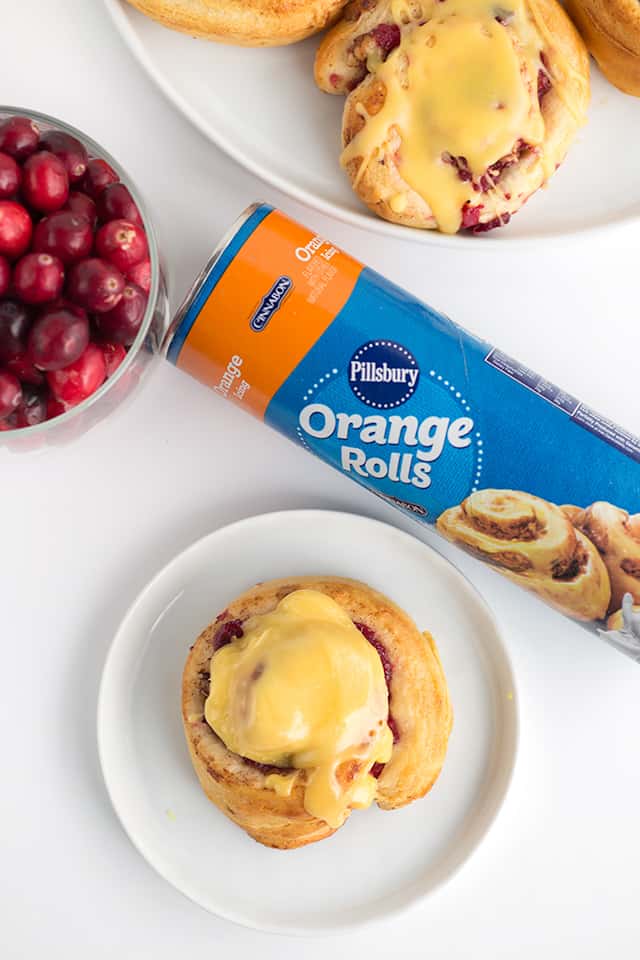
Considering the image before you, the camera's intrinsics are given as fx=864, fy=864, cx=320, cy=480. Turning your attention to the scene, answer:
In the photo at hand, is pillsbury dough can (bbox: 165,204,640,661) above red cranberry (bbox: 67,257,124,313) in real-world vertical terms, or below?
above

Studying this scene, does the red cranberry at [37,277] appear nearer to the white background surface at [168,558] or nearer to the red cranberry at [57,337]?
the red cranberry at [57,337]

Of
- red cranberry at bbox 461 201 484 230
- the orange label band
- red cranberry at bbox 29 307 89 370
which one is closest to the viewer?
red cranberry at bbox 29 307 89 370

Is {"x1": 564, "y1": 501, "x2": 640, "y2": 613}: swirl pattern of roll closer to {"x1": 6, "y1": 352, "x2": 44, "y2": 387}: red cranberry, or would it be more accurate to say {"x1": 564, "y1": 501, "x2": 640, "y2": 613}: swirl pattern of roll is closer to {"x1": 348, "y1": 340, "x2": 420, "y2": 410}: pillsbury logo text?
{"x1": 348, "y1": 340, "x2": 420, "y2": 410}: pillsbury logo text

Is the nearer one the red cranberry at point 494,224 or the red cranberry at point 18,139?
the red cranberry at point 18,139

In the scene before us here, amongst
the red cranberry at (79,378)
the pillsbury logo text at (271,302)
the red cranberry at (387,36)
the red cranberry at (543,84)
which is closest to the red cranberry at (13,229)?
the red cranberry at (79,378)

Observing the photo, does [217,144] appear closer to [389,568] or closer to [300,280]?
[300,280]

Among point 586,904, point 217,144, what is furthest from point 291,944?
point 217,144

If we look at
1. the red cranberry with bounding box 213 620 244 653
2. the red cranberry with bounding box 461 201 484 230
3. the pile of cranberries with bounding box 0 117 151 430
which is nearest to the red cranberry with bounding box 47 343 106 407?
the pile of cranberries with bounding box 0 117 151 430
